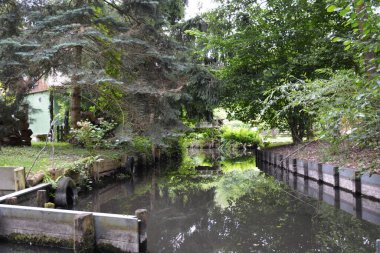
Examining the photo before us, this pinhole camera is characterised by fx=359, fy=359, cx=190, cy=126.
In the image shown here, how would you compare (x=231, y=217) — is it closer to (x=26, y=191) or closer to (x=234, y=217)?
(x=234, y=217)

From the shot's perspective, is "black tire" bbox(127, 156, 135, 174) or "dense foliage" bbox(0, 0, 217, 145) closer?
"dense foliage" bbox(0, 0, 217, 145)

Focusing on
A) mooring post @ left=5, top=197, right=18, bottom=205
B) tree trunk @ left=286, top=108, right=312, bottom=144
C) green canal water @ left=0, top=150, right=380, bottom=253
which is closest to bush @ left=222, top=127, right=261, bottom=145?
tree trunk @ left=286, top=108, right=312, bottom=144

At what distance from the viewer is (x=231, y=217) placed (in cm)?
680

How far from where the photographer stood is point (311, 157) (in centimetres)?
1154

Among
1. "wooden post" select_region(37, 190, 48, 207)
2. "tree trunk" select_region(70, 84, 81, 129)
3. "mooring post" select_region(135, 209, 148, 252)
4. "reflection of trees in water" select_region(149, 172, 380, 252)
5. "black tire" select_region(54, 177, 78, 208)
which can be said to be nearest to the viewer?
"mooring post" select_region(135, 209, 148, 252)

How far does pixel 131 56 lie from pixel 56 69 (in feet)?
8.08

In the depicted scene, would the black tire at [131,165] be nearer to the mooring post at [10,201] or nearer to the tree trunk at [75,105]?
the tree trunk at [75,105]

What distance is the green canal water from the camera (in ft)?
17.2

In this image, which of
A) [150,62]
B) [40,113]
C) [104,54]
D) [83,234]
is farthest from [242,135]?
[83,234]

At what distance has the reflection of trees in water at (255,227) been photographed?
17.0 ft

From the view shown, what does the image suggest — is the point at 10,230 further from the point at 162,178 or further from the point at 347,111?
the point at 162,178

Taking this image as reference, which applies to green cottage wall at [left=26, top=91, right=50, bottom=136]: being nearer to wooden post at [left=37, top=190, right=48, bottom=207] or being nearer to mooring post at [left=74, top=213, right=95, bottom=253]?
wooden post at [left=37, top=190, right=48, bottom=207]

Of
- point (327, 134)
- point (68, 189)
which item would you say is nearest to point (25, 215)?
point (68, 189)

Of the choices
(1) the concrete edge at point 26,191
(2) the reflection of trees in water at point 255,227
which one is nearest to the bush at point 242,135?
(2) the reflection of trees in water at point 255,227
